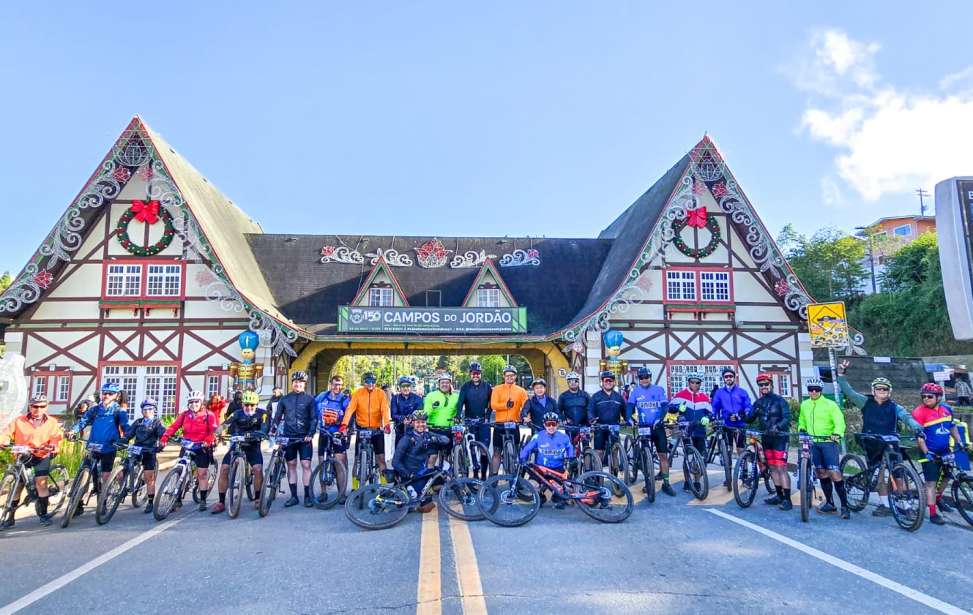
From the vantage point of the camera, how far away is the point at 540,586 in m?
4.98

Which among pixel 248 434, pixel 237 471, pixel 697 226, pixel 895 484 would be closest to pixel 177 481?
pixel 237 471

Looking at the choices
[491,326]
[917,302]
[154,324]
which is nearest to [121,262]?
[154,324]

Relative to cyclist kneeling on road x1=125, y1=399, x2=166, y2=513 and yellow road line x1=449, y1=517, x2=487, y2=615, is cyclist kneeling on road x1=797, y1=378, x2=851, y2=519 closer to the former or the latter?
yellow road line x1=449, y1=517, x2=487, y2=615

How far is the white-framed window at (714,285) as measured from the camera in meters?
21.1

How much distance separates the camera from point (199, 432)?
8.63 m

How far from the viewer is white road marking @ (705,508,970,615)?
15.1ft

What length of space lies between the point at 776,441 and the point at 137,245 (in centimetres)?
1942

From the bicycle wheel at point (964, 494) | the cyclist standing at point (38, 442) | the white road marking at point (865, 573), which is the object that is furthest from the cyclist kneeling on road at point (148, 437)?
the bicycle wheel at point (964, 494)

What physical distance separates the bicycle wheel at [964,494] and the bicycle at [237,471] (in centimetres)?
921

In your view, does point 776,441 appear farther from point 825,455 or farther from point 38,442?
point 38,442

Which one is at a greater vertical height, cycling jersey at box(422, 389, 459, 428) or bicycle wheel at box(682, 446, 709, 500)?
cycling jersey at box(422, 389, 459, 428)

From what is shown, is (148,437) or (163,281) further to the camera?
(163,281)

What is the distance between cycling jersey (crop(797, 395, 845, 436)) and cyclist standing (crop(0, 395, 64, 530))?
10317 mm

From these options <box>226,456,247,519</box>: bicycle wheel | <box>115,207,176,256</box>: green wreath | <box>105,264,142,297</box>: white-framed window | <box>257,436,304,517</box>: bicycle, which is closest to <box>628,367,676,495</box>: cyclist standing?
<box>257,436,304,517</box>: bicycle
